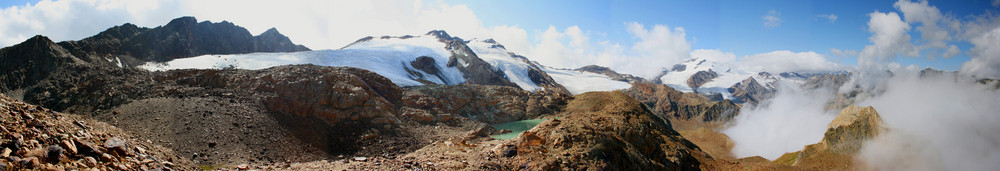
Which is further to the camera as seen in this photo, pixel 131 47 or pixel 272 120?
pixel 131 47

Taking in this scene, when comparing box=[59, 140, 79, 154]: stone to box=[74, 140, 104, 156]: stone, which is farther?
box=[74, 140, 104, 156]: stone

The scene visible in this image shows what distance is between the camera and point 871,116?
3109 centimetres

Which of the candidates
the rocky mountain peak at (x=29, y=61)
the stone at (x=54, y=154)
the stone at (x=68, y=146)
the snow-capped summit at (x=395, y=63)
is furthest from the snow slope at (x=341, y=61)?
the stone at (x=54, y=154)

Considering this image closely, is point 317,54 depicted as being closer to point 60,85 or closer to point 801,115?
point 60,85

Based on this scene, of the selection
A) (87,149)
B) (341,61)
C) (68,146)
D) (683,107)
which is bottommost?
(683,107)

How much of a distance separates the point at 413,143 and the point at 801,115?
83.2 meters

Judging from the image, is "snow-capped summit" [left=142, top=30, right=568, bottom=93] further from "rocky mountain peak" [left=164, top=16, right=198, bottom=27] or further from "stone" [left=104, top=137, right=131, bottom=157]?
"stone" [left=104, top=137, right=131, bottom=157]

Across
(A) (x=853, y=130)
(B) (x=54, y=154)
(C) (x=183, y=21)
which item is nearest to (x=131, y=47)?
(C) (x=183, y=21)

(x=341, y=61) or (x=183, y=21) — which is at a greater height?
(x=183, y=21)

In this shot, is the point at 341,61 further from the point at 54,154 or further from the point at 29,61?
the point at 54,154

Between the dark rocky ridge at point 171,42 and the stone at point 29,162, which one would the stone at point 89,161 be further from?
the dark rocky ridge at point 171,42

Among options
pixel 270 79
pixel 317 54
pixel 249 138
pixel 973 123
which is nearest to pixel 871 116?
pixel 973 123

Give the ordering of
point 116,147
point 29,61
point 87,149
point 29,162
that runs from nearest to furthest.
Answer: point 29,162, point 87,149, point 116,147, point 29,61

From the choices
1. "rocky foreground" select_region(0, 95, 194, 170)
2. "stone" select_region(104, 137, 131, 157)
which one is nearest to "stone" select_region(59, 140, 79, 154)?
"rocky foreground" select_region(0, 95, 194, 170)
